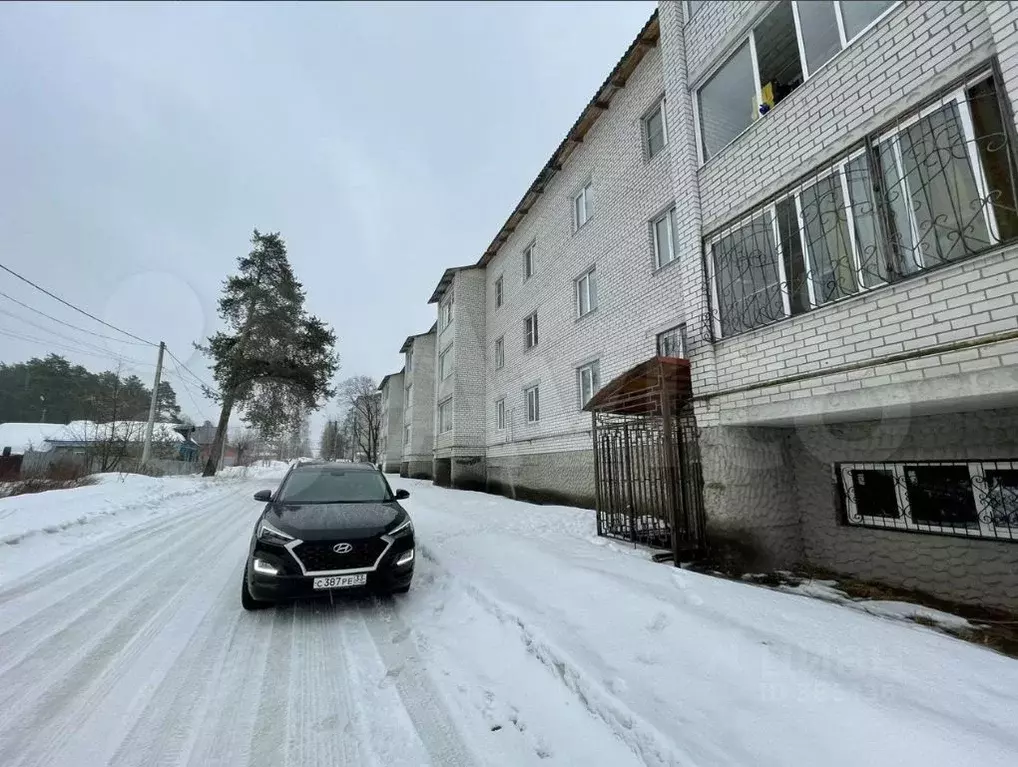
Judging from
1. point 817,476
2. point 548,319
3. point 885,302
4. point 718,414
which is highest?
point 548,319

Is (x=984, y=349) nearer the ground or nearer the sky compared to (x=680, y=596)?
nearer the sky

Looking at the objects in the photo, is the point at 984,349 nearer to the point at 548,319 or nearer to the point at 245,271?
the point at 548,319

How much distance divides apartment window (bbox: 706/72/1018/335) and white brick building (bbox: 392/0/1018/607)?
17 mm

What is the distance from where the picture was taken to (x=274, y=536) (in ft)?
13.5

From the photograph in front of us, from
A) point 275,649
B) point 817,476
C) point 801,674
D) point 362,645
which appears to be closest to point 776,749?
point 801,674

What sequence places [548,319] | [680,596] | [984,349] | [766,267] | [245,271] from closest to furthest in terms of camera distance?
[984,349]
[680,596]
[766,267]
[548,319]
[245,271]

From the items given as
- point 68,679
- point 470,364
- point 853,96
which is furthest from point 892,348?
point 470,364

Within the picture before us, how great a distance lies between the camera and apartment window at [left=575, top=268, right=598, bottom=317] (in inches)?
470

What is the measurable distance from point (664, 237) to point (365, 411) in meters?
47.6

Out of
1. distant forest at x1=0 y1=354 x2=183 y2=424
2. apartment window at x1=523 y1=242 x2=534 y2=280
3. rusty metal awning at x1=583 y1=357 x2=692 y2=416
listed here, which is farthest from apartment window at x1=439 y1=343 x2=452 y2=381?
distant forest at x1=0 y1=354 x2=183 y2=424

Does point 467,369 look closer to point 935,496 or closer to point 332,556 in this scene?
point 332,556

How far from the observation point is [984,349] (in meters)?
3.45

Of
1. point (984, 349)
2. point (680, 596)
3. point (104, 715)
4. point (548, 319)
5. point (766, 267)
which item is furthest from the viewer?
point (548, 319)

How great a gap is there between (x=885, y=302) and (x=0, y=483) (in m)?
20.0
